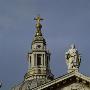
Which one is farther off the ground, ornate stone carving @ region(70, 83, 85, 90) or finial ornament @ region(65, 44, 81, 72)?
finial ornament @ region(65, 44, 81, 72)

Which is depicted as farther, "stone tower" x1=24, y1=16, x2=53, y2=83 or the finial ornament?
"stone tower" x1=24, y1=16, x2=53, y2=83

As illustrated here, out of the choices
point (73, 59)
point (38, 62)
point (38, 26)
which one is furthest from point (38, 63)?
point (73, 59)

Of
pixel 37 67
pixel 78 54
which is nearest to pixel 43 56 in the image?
pixel 37 67

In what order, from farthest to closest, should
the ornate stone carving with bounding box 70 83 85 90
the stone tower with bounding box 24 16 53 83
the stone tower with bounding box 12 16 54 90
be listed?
the stone tower with bounding box 24 16 53 83 < the stone tower with bounding box 12 16 54 90 < the ornate stone carving with bounding box 70 83 85 90

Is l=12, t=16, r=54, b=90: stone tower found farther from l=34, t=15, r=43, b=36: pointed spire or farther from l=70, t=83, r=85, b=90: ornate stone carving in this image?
l=70, t=83, r=85, b=90: ornate stone carving

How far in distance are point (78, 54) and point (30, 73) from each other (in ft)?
196

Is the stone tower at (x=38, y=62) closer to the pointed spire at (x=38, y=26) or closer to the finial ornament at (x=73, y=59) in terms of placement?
the pointed spire at (x=38, y=26)

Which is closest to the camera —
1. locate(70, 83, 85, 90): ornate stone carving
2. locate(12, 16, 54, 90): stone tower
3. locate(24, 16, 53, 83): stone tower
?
locate(70, 83, 85, 90): ornate stone carving

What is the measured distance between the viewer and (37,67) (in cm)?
11988

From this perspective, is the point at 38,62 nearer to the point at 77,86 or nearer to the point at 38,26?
the point at 38,26

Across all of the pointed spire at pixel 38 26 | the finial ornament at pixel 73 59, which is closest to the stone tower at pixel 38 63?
the pointed spire at pixel 38 26

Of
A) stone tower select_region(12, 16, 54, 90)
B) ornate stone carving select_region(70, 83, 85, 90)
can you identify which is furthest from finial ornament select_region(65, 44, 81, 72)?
stone tower select_region(12, 16, 54, 90)

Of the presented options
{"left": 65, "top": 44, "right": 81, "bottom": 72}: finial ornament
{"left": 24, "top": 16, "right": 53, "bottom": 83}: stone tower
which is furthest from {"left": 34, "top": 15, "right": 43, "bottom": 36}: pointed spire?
{"left": 65, "top": 44, "right": 81, "bottom": 72}: finial ornament

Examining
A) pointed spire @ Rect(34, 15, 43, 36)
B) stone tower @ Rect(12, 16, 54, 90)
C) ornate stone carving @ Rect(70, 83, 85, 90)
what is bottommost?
ornate stone carving @ Rect(70, 83, 85, 90)
